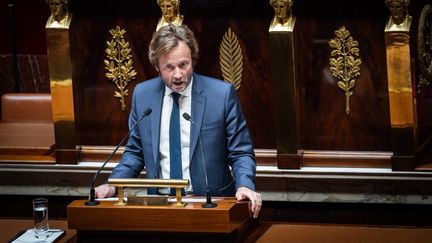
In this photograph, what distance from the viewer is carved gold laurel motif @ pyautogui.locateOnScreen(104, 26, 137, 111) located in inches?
209

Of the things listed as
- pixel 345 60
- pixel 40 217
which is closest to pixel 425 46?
pixel 345 60

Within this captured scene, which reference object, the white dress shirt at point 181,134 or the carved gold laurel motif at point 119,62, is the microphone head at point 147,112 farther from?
the carved gold laurel motif at point 119,62

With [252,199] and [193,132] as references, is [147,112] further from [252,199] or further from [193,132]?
[252,199]

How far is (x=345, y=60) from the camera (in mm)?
5105

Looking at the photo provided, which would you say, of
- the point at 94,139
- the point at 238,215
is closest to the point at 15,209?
the point at 94,139

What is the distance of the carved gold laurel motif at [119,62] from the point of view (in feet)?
17.5

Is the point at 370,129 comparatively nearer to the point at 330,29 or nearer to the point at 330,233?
the point at 330,29

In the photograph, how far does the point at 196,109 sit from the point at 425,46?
1.83 meters

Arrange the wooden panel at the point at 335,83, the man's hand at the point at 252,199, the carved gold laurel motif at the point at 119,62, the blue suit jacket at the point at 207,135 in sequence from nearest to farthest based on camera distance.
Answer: the man's hand at the point at 252,199
the blue suit jacket at the point at 207,135
the wooden panel at the point at 335,83
the carved gold laurel motif at the point at 119,62

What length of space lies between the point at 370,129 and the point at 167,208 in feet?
7.05

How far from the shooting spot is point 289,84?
5105 mm

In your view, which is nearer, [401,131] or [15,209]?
[401,131]

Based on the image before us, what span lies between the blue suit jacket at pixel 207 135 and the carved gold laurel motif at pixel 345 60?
1.31m

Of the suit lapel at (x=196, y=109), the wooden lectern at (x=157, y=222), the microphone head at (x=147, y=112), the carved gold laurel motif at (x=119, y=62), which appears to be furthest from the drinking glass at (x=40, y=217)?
the carved gold laurel motif at (x=119, y=62)
